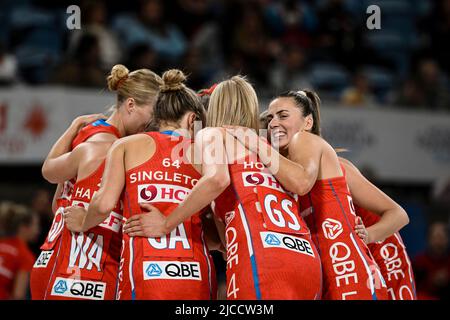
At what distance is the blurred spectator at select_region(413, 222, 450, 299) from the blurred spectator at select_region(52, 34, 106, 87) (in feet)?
12.4

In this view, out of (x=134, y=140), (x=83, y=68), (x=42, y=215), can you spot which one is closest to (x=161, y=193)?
(x=134, y=140)

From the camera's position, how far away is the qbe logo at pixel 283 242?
142 inches

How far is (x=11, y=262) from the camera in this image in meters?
6.78

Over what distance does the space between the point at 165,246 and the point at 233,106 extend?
0.77 meters

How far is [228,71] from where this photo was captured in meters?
9.28

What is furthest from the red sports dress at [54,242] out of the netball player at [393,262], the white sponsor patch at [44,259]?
the netball player at [393,262]

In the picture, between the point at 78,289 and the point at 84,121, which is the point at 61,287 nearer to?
the point at 78,289

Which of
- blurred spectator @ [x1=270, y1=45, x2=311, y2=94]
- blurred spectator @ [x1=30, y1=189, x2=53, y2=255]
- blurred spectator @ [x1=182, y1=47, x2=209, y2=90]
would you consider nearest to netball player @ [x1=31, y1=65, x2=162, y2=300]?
blurred spectator @ [x1=30, y1=189, x2=53, y2=255]

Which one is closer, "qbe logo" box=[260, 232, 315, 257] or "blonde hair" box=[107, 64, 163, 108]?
"qbe logo" box=[260, 232, 315, 257]

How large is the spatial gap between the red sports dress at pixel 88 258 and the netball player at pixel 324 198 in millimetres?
910

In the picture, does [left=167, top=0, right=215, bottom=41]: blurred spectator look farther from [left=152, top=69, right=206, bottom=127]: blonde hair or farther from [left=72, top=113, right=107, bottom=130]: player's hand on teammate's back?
[left=152, top=69, right=206, bottom=127]: blonde hair

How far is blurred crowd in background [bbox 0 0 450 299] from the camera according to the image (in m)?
8.27
